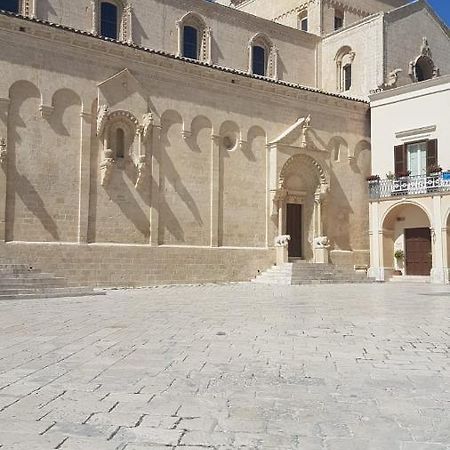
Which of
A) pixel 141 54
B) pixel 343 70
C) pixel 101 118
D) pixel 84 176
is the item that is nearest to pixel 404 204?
pixel 343 70

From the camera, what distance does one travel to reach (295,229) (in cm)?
2545

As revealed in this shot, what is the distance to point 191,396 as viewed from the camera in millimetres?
5152

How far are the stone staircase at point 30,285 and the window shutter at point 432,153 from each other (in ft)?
51.5

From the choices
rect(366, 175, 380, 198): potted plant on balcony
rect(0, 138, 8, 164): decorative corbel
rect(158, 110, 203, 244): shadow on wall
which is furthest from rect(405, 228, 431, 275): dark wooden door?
rect(0, 138, 8, 164): decorative corbel

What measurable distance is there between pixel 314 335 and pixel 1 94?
1360cm

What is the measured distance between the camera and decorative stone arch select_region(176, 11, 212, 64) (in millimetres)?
25609

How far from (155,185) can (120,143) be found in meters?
1.98

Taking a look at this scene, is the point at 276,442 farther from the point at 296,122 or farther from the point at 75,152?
the point at 296,122

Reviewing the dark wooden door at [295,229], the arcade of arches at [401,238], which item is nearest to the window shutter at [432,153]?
the arcade of arches at [401,238]

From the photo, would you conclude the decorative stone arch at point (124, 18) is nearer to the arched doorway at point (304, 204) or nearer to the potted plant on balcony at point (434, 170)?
the arched doorway at point (304, 204)

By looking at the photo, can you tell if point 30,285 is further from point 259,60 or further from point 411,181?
point 259,60

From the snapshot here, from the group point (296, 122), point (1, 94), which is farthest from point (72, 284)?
point (296, 122)

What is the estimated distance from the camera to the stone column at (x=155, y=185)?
20539mm

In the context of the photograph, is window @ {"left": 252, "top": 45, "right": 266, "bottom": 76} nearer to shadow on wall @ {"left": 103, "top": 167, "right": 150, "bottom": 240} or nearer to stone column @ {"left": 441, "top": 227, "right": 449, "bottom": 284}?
shadow on wall @ {"left": 103, "top": 167, "right": 150, "bottom": 240}
